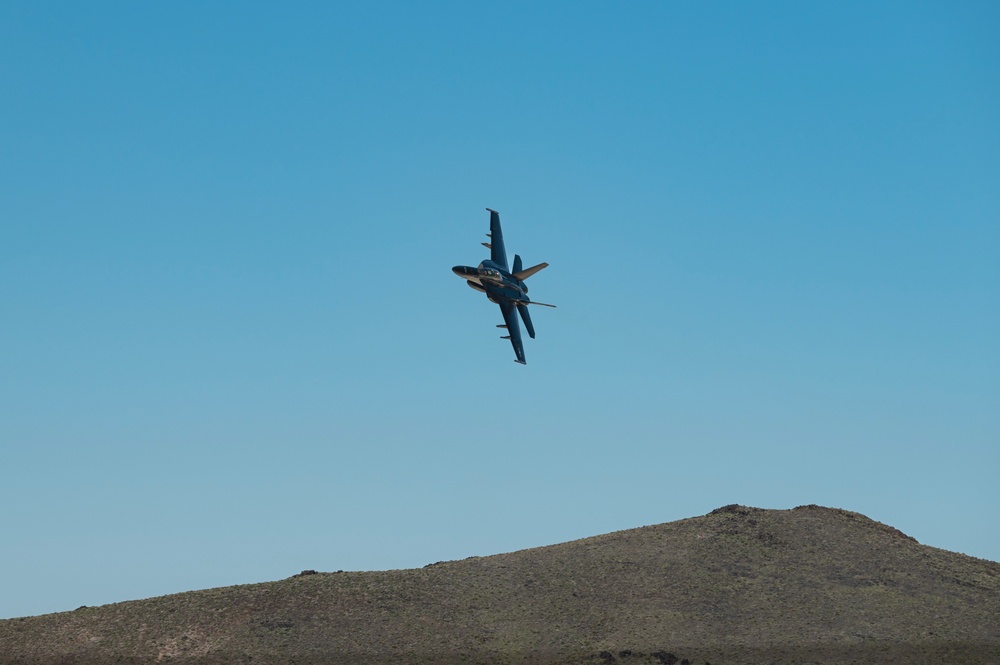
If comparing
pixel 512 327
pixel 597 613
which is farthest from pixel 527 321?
pixel 597 613

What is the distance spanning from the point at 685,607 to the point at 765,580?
978 cm

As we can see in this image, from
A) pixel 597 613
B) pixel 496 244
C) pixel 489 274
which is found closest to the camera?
pixel 489 274

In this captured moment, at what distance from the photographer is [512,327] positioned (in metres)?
96.4

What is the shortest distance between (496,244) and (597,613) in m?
32.9

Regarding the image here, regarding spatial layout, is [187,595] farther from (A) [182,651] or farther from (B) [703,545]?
(B) [703,545]

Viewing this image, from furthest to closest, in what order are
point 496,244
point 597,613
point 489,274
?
point 496,244 < point 597,613 < point 489,274

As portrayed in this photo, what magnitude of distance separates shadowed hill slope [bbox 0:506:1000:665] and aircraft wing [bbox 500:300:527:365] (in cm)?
2133

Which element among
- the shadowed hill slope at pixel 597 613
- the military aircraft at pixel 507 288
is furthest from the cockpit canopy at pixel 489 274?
the shadowed hill slope at pixel 597 613

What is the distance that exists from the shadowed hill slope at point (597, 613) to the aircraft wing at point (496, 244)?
28164 mm

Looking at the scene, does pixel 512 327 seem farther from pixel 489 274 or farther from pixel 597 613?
pixel 597 613

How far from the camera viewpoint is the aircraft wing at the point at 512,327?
96.1 meters

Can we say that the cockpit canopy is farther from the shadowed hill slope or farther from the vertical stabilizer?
the shadowed hill slope

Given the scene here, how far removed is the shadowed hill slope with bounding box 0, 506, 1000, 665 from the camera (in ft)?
293

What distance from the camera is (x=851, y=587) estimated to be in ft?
340
